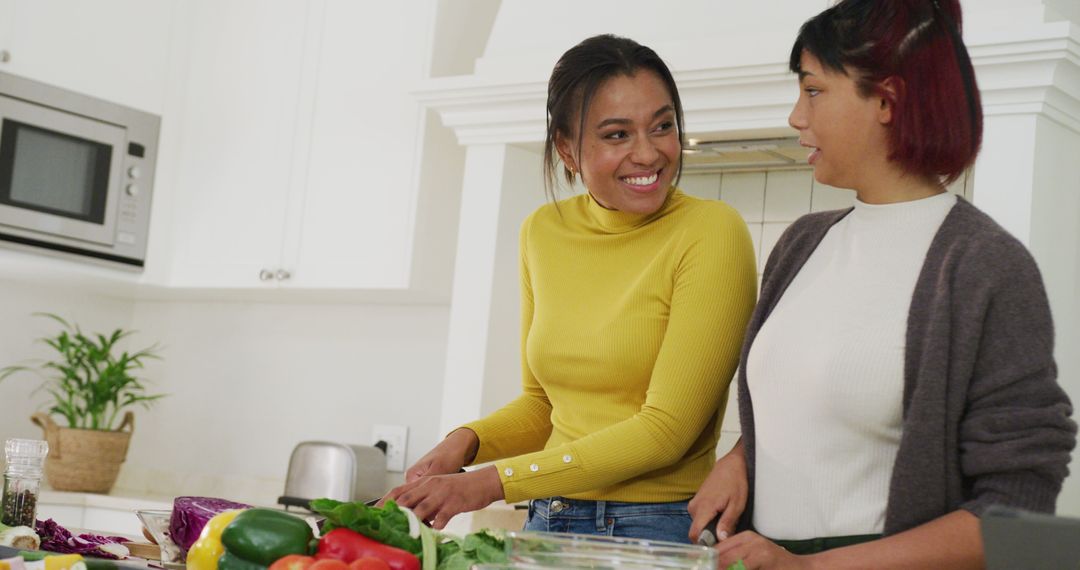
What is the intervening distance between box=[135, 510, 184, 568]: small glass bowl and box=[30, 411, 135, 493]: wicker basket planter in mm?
2447

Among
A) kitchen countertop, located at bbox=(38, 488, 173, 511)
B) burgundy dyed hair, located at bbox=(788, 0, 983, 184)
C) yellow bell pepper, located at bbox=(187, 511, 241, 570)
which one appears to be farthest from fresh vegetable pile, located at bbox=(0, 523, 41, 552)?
kitchen countertop, located at bbox=(38, 488, 173, 511)

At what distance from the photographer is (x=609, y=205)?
64.5 inches

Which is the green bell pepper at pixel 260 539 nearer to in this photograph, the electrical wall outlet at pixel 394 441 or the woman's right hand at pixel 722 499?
the woman's right hand at pixel 722 499

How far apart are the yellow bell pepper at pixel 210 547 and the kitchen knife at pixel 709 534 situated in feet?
1.76

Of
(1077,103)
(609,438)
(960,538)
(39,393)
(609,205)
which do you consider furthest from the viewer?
(39,393)

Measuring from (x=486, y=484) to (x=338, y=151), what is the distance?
2174 mm

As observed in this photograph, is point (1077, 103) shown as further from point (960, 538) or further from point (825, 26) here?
point (960, 538)

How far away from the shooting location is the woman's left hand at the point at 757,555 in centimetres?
114

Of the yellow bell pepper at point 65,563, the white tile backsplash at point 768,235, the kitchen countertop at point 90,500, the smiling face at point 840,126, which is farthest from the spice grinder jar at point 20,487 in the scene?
the kitchen countertop at point 90,500

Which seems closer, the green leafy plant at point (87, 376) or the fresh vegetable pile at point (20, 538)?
the fresh vegetable pile at point (20, 538)

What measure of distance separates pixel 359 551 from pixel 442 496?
0.30 meters

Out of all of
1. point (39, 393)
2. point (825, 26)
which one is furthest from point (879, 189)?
point (39, 393)

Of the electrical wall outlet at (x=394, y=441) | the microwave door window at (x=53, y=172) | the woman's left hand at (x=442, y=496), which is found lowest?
the electrical wall outlet at (x=394, y=441)

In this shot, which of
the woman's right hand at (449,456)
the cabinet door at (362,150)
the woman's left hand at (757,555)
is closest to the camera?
the woman's left hand at (757,555)
